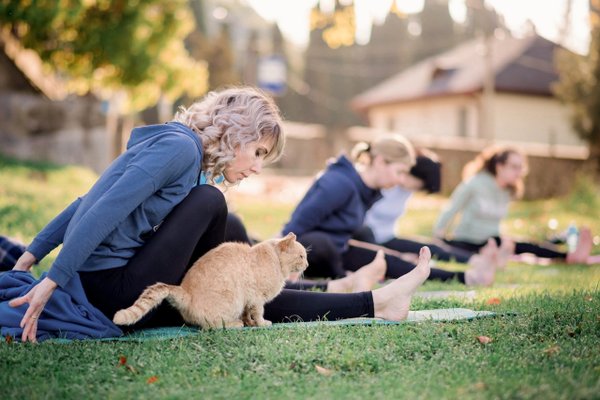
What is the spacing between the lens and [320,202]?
569 centimetres

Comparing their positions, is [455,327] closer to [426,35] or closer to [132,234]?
[132,234]

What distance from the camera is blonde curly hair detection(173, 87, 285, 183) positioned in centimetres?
360

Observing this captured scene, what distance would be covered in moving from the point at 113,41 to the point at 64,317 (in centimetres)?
1254

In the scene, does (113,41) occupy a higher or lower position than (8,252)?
higher

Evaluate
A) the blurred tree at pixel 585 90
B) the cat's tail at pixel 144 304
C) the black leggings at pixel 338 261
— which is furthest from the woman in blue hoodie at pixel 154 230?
the blurred tree at pixel 585 90

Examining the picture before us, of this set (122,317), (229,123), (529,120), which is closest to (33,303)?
(122,317)

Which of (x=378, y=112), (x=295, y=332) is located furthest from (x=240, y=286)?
(x=378, y=112)

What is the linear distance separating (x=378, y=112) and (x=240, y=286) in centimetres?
3467

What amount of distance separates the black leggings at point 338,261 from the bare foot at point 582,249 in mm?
2421

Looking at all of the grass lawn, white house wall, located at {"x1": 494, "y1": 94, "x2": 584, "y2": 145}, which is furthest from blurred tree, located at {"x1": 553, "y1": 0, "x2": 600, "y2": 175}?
the grass lawn

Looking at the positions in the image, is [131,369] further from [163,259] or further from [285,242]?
[285,242]

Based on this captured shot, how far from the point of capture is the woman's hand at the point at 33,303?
10.2 feet

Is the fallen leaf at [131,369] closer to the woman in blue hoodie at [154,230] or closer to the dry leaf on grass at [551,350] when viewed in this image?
the woman in blue hoodie at [154,230]

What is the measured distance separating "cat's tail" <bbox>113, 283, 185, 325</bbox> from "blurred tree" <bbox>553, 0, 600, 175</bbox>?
16.9m
